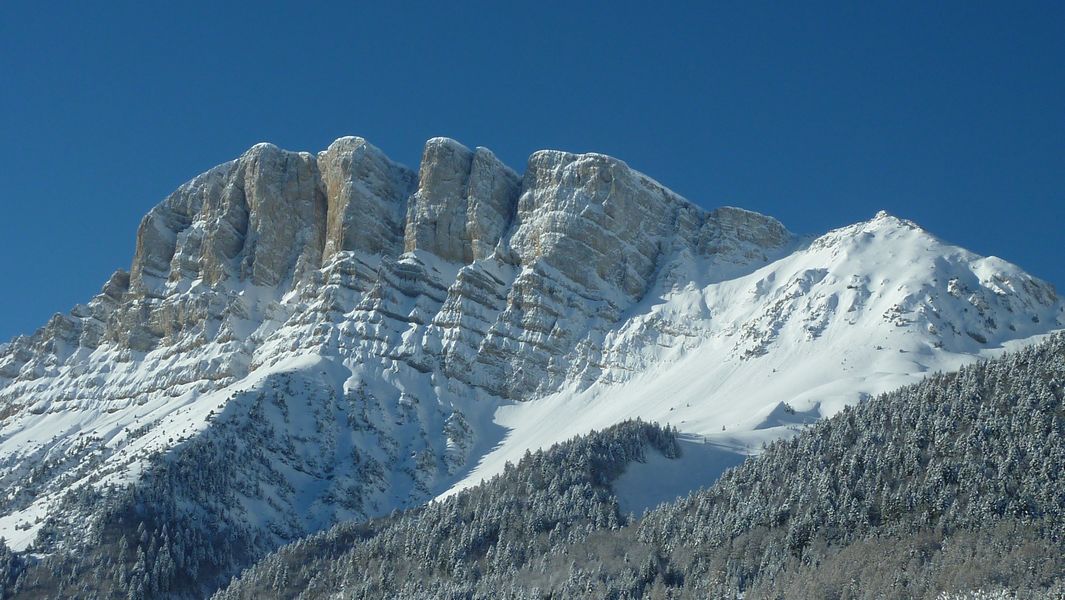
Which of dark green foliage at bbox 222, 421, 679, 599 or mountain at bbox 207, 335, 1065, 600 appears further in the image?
dark green foliage at bbox 222, 421, 679, 599

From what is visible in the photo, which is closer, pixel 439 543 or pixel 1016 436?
pixel 1016 436

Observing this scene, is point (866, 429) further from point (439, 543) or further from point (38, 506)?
point (38, 506)

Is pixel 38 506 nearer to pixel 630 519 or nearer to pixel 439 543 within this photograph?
pixel 439 543

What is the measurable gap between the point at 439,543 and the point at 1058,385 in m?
69.0

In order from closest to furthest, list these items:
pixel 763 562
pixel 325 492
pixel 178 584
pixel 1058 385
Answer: pixel 763 562 → pixel 1058 385 → pixel 178 584 → pixel 325 492

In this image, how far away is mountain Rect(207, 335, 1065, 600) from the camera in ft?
420

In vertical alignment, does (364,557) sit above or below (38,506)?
below

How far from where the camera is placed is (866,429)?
154m

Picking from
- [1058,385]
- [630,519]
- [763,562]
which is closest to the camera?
[763,562]

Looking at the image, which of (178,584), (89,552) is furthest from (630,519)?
(89,552)

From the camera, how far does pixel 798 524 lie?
456ft

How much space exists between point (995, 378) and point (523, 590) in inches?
2210

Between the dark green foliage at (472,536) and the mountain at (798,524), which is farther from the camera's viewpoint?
the dark green foliage at (472,536)

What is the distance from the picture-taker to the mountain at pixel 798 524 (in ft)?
420
